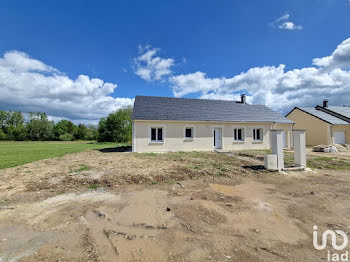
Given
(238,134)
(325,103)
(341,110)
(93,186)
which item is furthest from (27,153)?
(341,110)

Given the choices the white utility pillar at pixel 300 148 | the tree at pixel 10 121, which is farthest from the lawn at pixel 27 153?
the tree at pixel 10 121

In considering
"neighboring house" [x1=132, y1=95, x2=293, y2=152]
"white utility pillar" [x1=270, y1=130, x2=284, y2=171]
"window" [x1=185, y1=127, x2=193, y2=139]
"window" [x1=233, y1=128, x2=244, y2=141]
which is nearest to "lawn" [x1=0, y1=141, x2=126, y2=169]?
"neighboring house" [x1=132, y1=95, x2=293, y2=152]

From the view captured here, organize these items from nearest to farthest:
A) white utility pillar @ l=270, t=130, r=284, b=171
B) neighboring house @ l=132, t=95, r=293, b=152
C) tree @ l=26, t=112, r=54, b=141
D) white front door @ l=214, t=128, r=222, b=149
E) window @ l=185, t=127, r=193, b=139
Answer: white utility pillar @ l=270, t=130, r=284, b=171 < neighboring house @ l=132, t=95, r=293, b=152 < window @ l=185, t=127, r=193, b=139 < white front door @ l=214, t=128, r=222, b=149 < tree @ l=26, t=112, r=54, b=141

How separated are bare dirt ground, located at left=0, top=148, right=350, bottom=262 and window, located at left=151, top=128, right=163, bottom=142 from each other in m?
7.99

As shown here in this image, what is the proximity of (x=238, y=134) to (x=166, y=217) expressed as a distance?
14.2 m

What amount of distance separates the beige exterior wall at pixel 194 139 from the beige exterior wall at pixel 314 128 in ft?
27.1

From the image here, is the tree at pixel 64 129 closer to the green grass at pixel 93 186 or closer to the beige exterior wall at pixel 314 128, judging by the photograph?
the green grass at pixel 93 186

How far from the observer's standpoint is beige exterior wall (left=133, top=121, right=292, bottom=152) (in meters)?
13.4

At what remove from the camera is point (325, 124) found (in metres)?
18.1

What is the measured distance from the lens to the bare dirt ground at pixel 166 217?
229 cm

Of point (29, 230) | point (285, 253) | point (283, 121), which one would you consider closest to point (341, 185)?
point (285, 253)

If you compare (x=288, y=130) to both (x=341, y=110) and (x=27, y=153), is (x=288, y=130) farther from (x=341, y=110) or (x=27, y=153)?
(x=27, y=153)

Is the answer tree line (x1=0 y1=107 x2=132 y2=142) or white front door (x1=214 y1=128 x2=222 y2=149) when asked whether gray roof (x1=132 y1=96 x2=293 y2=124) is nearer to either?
white front door (x1=214 y1=128 x2=222 y2=149)

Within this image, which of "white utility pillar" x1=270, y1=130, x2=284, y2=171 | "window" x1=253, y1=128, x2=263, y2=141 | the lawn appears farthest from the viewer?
"window" x1=253, y1=128, x2=263, y2=141
